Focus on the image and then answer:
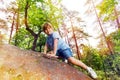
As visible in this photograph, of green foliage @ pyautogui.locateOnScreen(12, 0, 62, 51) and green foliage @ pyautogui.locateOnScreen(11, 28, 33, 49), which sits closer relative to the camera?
green foliage @ pyautogui.locateOnScreen(12, 0, 62, 51)

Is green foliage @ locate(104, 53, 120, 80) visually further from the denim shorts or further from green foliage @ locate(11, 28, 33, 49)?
the denim shorts

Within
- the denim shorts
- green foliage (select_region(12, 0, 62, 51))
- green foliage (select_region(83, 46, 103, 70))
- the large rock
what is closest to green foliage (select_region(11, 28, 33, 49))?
green foliage (select_region(12, 0, 62, 51))

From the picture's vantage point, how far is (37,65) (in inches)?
154

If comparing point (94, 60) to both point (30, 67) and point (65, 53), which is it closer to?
point (65, 53)

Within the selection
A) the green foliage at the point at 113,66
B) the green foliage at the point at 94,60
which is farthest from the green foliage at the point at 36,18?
the green foliage at the point at 113,66

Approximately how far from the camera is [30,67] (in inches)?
150

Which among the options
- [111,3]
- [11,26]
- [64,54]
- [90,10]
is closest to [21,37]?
[11,26]

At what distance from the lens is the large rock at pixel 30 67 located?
364cm

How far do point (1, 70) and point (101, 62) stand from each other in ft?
62.4

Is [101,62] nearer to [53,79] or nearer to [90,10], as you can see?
[90,10]

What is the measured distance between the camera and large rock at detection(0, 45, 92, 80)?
3639 mm

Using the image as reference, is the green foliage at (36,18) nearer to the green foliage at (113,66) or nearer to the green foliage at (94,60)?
the green foliage at (94,60)

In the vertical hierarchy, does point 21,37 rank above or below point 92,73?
above

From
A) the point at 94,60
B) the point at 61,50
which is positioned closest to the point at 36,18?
the point at 94,60
